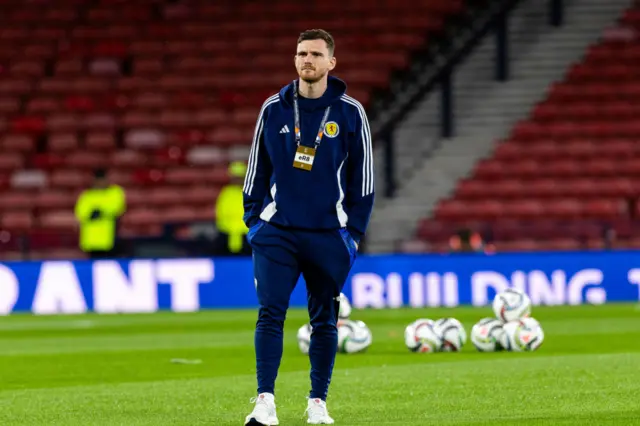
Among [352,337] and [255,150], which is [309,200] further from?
[352,337]

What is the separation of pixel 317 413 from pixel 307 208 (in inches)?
41.4

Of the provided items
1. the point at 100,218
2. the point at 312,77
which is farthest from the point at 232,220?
the point at 312,77

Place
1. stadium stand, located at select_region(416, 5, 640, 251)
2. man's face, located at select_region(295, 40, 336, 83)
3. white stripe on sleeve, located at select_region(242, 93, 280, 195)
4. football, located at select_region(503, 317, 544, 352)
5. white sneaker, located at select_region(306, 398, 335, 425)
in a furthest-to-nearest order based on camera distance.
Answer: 1. stadium stand, located at select_region(416, 5, 640, 251)
2. football, located at select_region(503, 317, 544, 352)
3. white sneaker, located at select_region(306, 398, 335, 425)
4. white stripe on sleeve, located at select_region(242, 93, 280, 195)
5. man's face, located at select_region(295, 40, 336, 83)

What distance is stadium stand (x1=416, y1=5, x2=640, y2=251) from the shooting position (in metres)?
24.3

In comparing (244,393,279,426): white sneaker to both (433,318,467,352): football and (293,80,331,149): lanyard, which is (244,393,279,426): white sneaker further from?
(433,318,467,352): football

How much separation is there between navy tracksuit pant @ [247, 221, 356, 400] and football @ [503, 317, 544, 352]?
5.48 meters

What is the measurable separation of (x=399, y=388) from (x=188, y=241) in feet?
39.9

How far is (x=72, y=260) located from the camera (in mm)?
20609

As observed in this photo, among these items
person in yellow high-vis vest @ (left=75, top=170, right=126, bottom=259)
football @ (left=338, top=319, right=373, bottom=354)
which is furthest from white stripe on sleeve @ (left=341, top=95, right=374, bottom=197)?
person in yellow high-vis vest @ (left=75, top=170, right=126, bottom=259)

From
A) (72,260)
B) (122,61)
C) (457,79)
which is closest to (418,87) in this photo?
(457,79)

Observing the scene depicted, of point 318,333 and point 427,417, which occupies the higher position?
point 318,333

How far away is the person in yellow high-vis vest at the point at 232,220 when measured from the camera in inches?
848

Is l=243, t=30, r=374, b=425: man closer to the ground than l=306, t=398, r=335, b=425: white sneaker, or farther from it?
farther from it

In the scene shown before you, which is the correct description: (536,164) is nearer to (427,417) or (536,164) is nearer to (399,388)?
(399,388)
